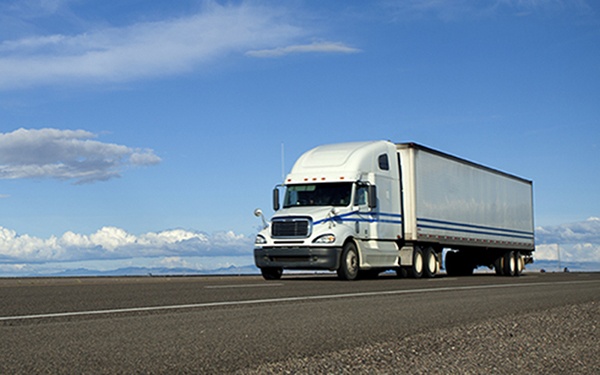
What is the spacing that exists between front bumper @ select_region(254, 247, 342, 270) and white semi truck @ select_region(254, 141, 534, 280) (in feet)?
0.09

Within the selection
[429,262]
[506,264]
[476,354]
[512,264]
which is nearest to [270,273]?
[429,262]

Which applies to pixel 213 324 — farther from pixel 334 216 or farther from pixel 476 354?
pixel 334 216

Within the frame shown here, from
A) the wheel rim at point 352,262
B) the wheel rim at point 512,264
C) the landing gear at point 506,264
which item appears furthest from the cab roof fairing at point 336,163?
the wheel rim at point 512,264

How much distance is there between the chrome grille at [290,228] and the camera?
21234 millimetres

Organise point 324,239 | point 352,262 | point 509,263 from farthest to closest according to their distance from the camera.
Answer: point 509,263 < point 352,262 < point 324,239

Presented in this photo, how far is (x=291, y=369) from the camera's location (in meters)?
5.48

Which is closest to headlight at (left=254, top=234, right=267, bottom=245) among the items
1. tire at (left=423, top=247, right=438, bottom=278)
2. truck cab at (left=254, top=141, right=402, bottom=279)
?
truck cab at (left=254, top=141, right=402, bottom=279)

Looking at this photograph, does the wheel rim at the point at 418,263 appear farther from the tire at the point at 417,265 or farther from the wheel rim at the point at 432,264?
the wheel rim at the point at 432,264

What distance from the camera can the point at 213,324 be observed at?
8305 millimetres

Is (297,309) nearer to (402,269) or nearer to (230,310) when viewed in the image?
(230,310)

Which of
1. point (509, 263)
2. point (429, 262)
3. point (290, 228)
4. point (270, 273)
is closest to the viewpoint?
point (290, 228)

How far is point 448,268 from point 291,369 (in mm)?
27781

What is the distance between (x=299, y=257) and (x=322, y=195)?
1.92 metres

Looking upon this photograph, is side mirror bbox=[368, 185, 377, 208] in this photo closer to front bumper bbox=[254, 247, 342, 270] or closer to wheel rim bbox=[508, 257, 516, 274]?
front bumper bbox=[254, 247, 342, 270]
